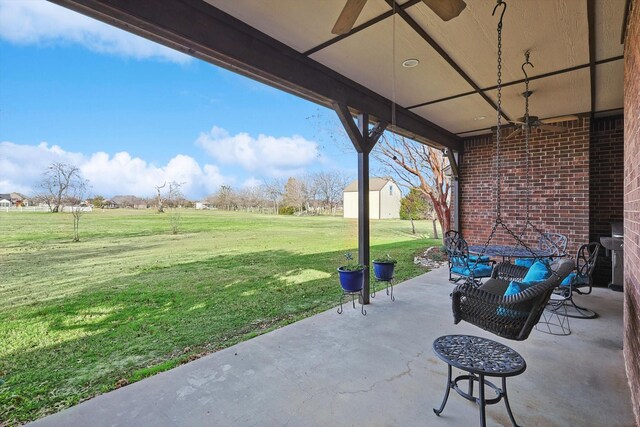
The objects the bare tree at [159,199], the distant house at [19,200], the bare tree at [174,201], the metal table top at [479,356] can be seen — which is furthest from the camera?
the bare tree at [174,201]

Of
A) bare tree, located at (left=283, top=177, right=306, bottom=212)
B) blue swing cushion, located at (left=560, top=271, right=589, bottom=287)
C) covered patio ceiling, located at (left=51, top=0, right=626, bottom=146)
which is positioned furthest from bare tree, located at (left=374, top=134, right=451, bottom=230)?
blue swing cushion, located at (left=560, top=271, right=589, bottom=287)

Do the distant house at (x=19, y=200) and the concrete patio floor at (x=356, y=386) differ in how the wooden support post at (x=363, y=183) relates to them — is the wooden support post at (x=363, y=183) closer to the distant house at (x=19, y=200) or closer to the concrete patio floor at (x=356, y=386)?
the concrete patio floor at (x=356, y=386)

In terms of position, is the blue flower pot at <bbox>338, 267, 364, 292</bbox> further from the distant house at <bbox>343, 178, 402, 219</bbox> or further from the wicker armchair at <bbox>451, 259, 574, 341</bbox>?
the distant house at <bbox>343, 178, 402, 219</bbox>

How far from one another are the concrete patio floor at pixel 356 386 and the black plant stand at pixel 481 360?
0.73ft

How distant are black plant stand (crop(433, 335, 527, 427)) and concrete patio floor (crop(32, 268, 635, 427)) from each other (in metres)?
0.22

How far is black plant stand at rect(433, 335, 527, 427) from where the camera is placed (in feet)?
5.09

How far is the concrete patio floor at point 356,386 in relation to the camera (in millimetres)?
1824

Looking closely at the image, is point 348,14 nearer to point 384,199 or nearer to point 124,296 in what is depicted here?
point 124,296

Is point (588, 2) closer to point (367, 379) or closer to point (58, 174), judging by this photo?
point (367, 379)

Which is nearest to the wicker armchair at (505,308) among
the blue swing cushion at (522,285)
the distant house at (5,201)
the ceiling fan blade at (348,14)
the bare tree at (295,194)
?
the blue swing cushion at (522,285)

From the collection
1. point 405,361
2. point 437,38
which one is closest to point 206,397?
point 405,361

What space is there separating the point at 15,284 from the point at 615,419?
613cm

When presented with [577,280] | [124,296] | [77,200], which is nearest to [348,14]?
[577,280]

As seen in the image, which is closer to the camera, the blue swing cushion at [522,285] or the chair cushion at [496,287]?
the blue swing cushion at [522,285]
